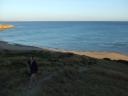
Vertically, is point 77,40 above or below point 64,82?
below

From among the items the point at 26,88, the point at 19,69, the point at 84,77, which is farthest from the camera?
the point at 19,69

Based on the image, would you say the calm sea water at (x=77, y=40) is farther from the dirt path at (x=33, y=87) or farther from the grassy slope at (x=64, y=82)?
the dirt path at (x=33, y=87)

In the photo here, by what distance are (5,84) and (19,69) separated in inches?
122

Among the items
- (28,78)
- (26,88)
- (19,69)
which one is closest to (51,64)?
(19,69)

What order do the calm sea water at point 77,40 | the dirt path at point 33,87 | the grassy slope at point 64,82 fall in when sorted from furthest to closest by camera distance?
the calm sea water at point 77,40 < the grassy slope at point 64,82 < the dirt path at point 33,87

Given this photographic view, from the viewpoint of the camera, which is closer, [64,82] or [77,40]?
[64,82]

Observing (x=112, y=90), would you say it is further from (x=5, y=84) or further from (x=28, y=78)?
(x=5, y=84)

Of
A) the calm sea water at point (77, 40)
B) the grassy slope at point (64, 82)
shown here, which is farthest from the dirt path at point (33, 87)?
the calm sea water at point (77, 40)

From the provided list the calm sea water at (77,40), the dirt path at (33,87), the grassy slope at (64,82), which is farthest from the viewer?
the calm sea water at (77,40)

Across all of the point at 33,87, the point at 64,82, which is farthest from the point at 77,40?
the point at 33,87

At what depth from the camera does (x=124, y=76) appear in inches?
750

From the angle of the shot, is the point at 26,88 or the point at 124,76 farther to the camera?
the point at 124,76

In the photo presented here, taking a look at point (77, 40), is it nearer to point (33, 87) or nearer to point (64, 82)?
point (64, 82)

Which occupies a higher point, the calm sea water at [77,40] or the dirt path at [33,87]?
the dirt path at [33,87]
